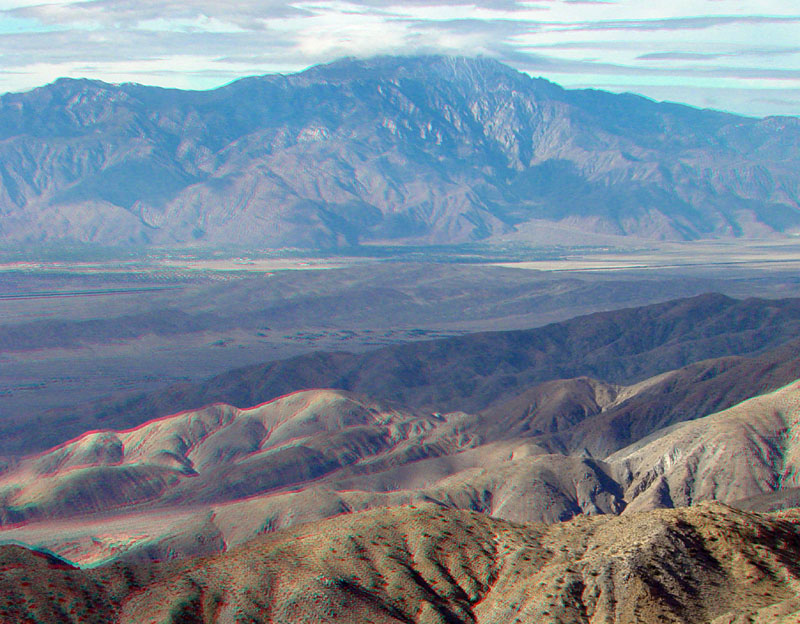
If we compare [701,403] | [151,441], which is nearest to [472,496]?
[701,403]

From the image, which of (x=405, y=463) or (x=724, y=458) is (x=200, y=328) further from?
(x=724, y=458)

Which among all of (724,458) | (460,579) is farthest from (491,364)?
(460,579)

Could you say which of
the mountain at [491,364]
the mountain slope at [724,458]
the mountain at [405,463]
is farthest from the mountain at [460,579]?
the mountain at [491,364]

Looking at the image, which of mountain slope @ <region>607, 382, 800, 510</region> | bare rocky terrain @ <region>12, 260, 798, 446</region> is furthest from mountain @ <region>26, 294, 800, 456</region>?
mountain slope @ <region>607, 382, 800, 510</region>

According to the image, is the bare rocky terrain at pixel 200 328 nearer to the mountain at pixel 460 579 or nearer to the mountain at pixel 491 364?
the mountain at pixel 491 364

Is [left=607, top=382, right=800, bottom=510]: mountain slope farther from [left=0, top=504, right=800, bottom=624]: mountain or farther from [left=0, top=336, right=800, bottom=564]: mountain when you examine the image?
[left=0, top=504, right=800, bottom=624]: mountain
